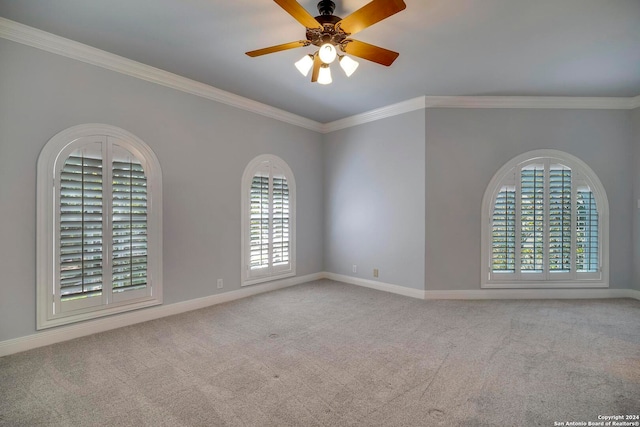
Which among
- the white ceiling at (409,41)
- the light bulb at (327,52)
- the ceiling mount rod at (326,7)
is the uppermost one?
the white ceiling at (409,41)

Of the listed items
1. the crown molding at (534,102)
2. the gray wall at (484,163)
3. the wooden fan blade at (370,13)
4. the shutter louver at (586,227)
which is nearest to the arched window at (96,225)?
the wooden fan blade at (370,13)

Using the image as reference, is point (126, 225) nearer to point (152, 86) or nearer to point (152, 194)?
point (152, 194)

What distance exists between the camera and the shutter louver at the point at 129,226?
3.08 meters

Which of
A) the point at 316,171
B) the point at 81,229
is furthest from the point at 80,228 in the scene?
the point at 316,171

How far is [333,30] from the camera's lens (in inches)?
85.8

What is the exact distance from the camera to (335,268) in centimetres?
533

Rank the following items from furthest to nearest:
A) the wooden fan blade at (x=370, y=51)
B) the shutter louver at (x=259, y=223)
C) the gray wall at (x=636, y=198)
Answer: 1. the shutter louver at (x=259, y=223)
2. the gray wall at (x=636, y=198)
3. the wooden fan blade at (x=370, y=51)

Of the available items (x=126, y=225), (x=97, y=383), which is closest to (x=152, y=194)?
(x=126, y=225)

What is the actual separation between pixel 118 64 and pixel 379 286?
14.6 feet

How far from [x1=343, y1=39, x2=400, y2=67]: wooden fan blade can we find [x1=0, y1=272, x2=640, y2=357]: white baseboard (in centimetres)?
315

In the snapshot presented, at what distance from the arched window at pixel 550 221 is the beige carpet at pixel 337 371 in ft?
2.25

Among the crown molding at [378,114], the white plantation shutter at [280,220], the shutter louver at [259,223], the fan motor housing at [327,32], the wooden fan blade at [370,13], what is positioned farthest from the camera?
the white plantation shutter at [280,220]

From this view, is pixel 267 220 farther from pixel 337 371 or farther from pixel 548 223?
pixel 548 223

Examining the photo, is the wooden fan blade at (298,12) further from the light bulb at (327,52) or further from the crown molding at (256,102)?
the crown molding at (256,102)
